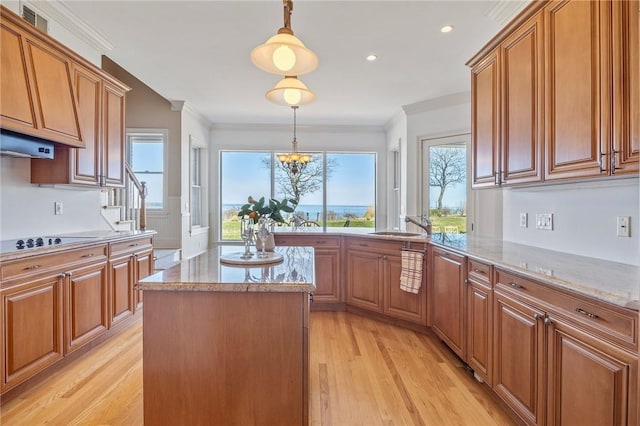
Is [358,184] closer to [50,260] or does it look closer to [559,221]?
[559,221]

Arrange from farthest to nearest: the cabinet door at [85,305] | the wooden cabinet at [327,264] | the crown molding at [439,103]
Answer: the crown molding at [439,103]
the wooden cabinet at [327,264]
the cabinet door at [85,305]

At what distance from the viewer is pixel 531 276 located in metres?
1.66

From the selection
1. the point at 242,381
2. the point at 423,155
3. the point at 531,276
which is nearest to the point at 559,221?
the point at 531,276

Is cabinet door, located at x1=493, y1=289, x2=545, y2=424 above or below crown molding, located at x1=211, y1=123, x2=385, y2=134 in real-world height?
below

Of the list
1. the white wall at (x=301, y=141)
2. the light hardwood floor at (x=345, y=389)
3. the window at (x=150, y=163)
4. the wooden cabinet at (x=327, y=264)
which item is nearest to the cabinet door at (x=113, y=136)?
the light hardwood floor at (x=345, y=389)

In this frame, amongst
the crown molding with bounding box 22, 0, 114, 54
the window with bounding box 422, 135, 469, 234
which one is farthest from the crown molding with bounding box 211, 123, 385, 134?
the crown molding with bounding box 22, 0, 114, 54

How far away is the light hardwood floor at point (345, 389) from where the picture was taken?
1982mm

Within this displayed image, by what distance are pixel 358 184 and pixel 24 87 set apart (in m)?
5.53

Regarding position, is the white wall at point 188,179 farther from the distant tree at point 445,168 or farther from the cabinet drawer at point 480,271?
the cabinet drawer at point 480,271

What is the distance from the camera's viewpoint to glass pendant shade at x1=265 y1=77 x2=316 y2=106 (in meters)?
2.20

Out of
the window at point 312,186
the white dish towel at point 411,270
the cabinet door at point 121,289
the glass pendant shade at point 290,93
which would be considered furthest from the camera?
the window at point 312,186

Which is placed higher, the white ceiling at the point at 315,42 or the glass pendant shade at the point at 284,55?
the white ceiling at the point at 315,42

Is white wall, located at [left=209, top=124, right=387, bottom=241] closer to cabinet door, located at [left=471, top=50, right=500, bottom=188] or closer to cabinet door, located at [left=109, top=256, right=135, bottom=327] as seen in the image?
cabinet door, located at [left=109, top=256, right=135, bottom=327]

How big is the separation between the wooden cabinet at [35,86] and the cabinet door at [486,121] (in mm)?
3319
